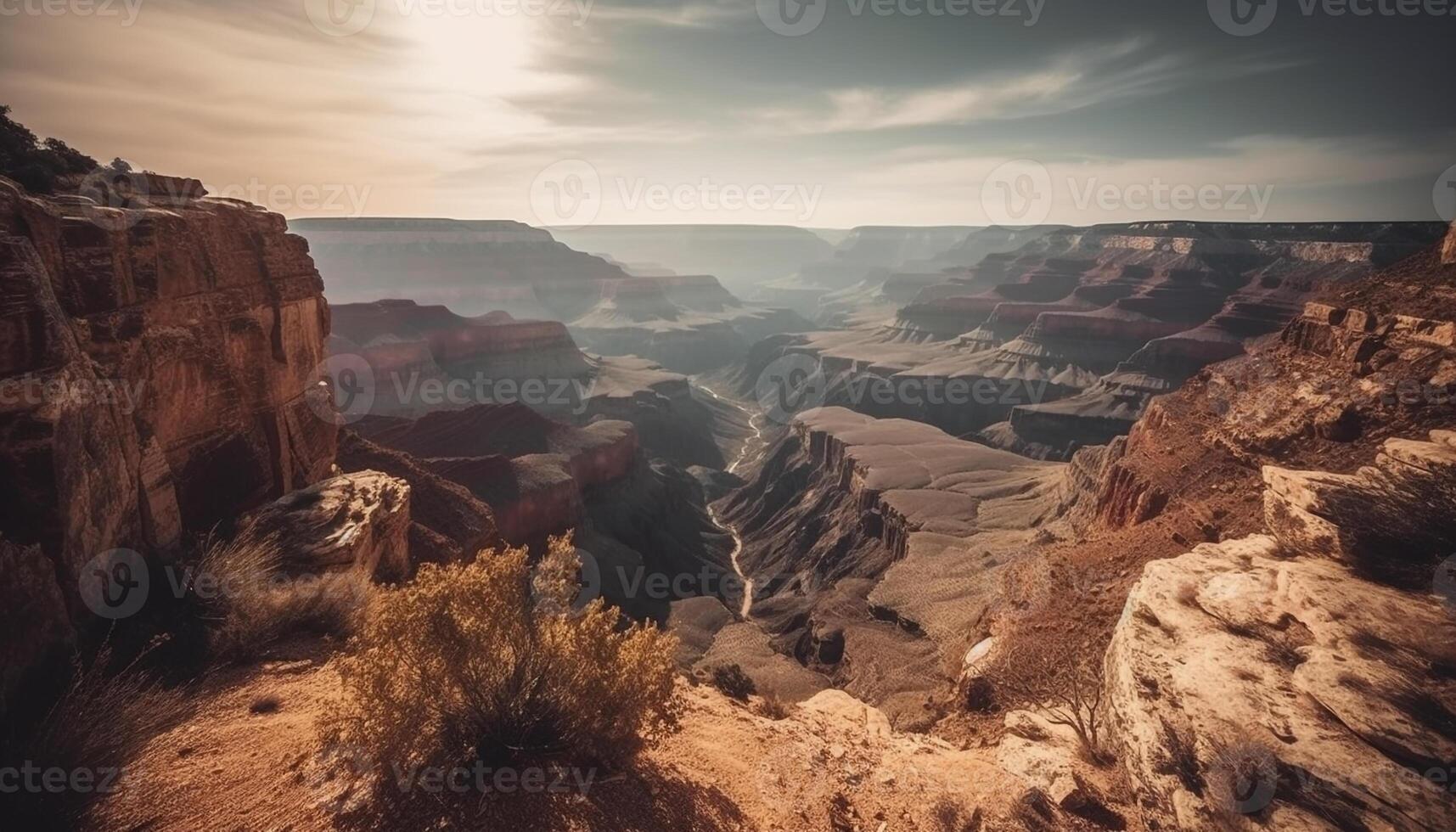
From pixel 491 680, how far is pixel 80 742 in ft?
9.56

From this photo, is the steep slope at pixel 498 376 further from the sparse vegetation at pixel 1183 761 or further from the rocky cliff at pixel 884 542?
the sparse vegetation at pixel 1183 761

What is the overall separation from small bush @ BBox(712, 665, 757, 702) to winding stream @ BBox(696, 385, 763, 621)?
18.9 m

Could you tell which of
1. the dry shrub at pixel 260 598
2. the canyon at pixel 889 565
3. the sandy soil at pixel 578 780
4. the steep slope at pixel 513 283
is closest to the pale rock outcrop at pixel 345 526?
the canyon at pixel 889 565

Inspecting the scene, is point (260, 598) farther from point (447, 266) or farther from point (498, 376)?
point (447, 266)

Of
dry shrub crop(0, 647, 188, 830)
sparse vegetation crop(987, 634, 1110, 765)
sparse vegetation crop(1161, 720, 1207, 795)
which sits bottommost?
sparse vegetation crop(987, 634, 1110, 765)

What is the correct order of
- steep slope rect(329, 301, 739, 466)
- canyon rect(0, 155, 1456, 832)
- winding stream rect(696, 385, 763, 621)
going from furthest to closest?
1. steep slope rect(329, 301, 739, 466)
2. winding stream rect(696, 385, 763, 621)
3. canyon rect(0, 155, 1456, 832)

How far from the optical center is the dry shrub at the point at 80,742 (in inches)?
158

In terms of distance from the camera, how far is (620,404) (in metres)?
68.1

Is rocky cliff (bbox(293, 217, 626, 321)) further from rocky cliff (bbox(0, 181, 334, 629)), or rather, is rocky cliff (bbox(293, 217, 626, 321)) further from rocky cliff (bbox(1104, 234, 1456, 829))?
rocky cliff (bbox(1104, 234, 1456, 829))

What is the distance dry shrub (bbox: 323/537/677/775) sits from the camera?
501 cm

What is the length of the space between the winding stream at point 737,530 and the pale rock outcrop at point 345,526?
23741 mm

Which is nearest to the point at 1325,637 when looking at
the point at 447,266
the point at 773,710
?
the point at 773,710

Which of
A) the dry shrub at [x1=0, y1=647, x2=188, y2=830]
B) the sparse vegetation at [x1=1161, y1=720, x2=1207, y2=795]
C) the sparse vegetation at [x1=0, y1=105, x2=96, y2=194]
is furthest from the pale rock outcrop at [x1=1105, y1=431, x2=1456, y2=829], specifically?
the sparse vegetation at [x1=0, y1=105, x2=96, y2=194]

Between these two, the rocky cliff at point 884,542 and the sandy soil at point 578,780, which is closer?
the sandy soil at point 578,780
